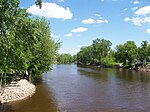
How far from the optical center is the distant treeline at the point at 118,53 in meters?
117

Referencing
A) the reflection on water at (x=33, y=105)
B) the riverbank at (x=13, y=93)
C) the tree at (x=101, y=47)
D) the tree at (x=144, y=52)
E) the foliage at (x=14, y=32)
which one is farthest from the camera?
the tree at (x=101, y=47)

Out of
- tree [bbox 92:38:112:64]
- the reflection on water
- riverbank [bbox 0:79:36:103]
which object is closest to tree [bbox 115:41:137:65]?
tree [bbox 92:38:112:64]

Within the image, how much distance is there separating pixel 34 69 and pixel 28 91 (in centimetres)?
1122

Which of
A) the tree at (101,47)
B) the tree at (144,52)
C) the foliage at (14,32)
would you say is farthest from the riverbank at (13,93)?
the tree at (101,47)

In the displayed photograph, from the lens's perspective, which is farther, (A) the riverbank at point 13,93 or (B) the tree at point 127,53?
(B) the tree at point 127,53

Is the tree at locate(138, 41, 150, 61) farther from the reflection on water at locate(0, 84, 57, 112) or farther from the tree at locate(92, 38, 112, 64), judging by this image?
the reflection on water at locate(0, 84, 57, 112)

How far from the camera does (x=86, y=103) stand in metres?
32.8

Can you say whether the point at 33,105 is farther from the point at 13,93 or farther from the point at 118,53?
the point at 118,53

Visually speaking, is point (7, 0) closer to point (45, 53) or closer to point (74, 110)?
point (74, 110)

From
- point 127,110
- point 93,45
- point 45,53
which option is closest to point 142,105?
point 127,110

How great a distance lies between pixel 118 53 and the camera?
455 ft

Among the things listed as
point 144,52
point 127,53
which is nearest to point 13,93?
point 144,52

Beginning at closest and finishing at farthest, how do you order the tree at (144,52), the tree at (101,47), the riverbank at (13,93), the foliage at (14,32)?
the foliage at (14,32) → the riverbank at (13,93) → the tree at (144,52) → the tree at (101,47)

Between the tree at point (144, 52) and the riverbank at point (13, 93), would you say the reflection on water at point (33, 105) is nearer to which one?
the riverbank at point (13, 93)
